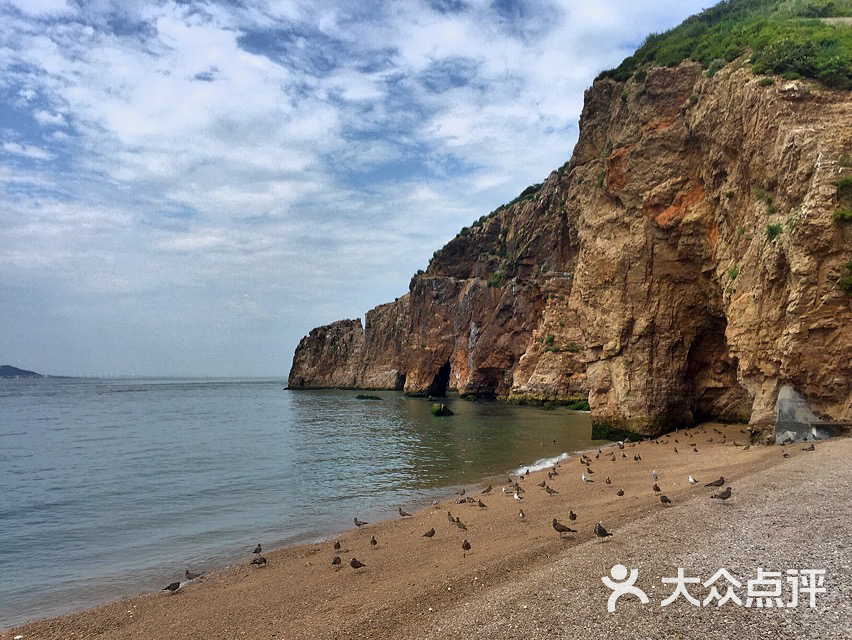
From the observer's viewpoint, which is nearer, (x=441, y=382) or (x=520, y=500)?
(x=520, y=500)

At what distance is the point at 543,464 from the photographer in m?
19.8

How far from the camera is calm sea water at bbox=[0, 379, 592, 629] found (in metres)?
10.9

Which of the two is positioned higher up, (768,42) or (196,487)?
(768,42)

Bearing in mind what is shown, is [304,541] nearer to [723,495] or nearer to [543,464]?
[723,495]

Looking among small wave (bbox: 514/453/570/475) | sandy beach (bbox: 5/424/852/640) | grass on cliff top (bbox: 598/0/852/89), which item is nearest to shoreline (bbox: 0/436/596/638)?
small wave (bbox: 514/453/570/475)

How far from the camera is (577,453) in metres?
21.6

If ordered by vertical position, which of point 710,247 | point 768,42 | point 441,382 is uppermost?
point 768,42

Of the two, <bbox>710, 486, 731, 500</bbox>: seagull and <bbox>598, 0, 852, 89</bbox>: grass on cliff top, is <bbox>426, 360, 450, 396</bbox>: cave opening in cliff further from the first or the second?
<bbox>710, 486, 731, 500</bbox>: seagull

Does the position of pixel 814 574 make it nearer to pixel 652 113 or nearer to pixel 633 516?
pixel 633 516

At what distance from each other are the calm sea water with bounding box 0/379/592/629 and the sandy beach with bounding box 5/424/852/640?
1.47m

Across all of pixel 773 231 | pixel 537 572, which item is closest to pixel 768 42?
pixel 773 231

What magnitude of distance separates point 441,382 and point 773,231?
65.8 m

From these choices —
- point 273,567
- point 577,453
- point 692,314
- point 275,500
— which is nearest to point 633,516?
point 273,567

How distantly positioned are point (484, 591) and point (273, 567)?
5.36 m
